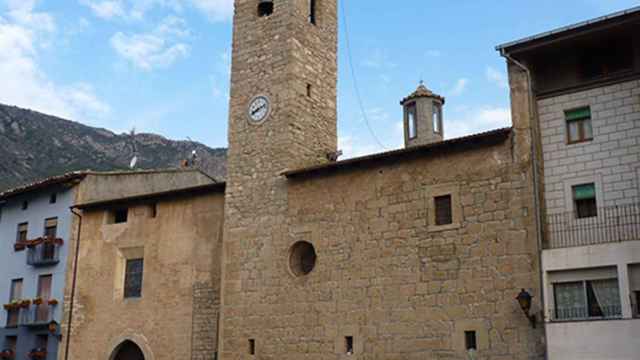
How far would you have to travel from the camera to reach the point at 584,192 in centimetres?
1630

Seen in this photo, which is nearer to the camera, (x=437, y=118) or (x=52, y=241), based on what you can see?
(x=52, y=241)

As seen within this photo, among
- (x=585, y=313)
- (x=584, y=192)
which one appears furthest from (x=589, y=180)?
(x=585, y=313)

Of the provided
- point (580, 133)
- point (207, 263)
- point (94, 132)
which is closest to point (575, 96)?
point (580, 133)

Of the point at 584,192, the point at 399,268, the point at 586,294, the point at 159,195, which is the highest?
the point at 159,195

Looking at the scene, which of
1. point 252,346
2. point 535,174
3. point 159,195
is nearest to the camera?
point 535,174

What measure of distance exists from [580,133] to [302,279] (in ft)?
25.7

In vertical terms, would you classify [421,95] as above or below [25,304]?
above

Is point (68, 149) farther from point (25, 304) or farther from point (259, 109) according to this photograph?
point (259, 109)

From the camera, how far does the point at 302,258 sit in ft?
67.5

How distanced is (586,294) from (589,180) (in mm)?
2473

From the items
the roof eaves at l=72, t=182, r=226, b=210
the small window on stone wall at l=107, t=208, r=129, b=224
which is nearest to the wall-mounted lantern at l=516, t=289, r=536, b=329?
the roof eaves at l=72, t=182, r=226, b=210

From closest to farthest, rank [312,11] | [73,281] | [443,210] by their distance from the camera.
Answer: [443,210], [312,11], [73,281]

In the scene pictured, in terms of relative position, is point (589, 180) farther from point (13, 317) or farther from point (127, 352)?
point (13, 317)

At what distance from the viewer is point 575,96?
16.8 metres
